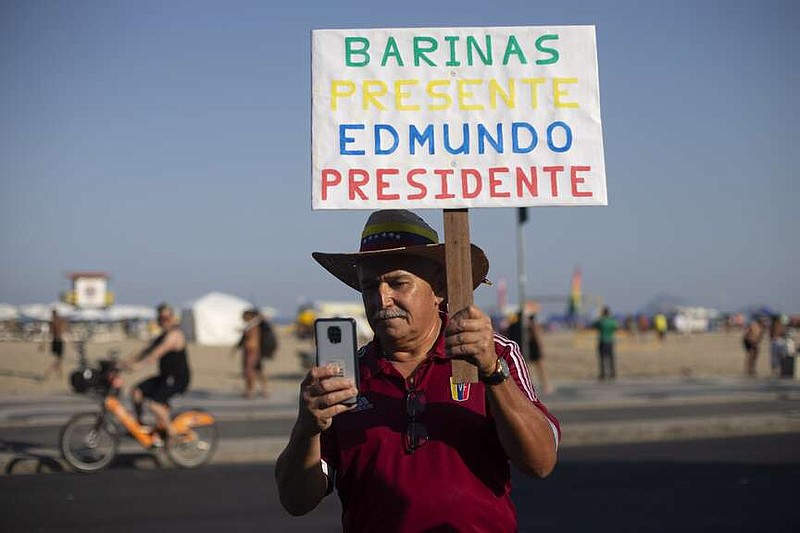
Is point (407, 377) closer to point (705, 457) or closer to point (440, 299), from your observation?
point (440, 299)

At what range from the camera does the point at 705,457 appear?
10922 millimetres

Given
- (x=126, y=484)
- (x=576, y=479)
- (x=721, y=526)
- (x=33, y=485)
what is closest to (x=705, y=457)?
(x=576, y=479)

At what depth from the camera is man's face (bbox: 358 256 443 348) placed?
8.79 feet

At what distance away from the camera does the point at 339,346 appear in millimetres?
2459

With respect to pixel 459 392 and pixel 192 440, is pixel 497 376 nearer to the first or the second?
pixel 459 392

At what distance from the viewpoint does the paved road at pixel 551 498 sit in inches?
297

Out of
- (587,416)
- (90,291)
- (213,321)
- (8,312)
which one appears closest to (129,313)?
(8,312)

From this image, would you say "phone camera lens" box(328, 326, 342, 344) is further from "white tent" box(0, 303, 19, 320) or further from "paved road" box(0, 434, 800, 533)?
"white tent" box(0, 303, 19, 320)

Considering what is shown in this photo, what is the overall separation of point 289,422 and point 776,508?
8928 mm

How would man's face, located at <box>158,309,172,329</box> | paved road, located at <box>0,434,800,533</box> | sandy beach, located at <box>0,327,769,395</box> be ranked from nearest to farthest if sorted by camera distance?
paved road, located at <box>0,434,800,533</box> < man's face, located at <box>158,309,172,329</box> < sandy beach, located at <box>0,327,769,395</box>

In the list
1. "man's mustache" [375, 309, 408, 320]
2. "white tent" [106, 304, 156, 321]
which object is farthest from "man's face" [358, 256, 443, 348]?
"white tent" [106, 304, 156, 321]

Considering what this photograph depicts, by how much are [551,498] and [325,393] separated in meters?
6.71

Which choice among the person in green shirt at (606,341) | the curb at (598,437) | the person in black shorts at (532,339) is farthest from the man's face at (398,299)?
the person in green shirt at (606,341)

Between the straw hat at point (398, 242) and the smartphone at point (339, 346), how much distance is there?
31cm
